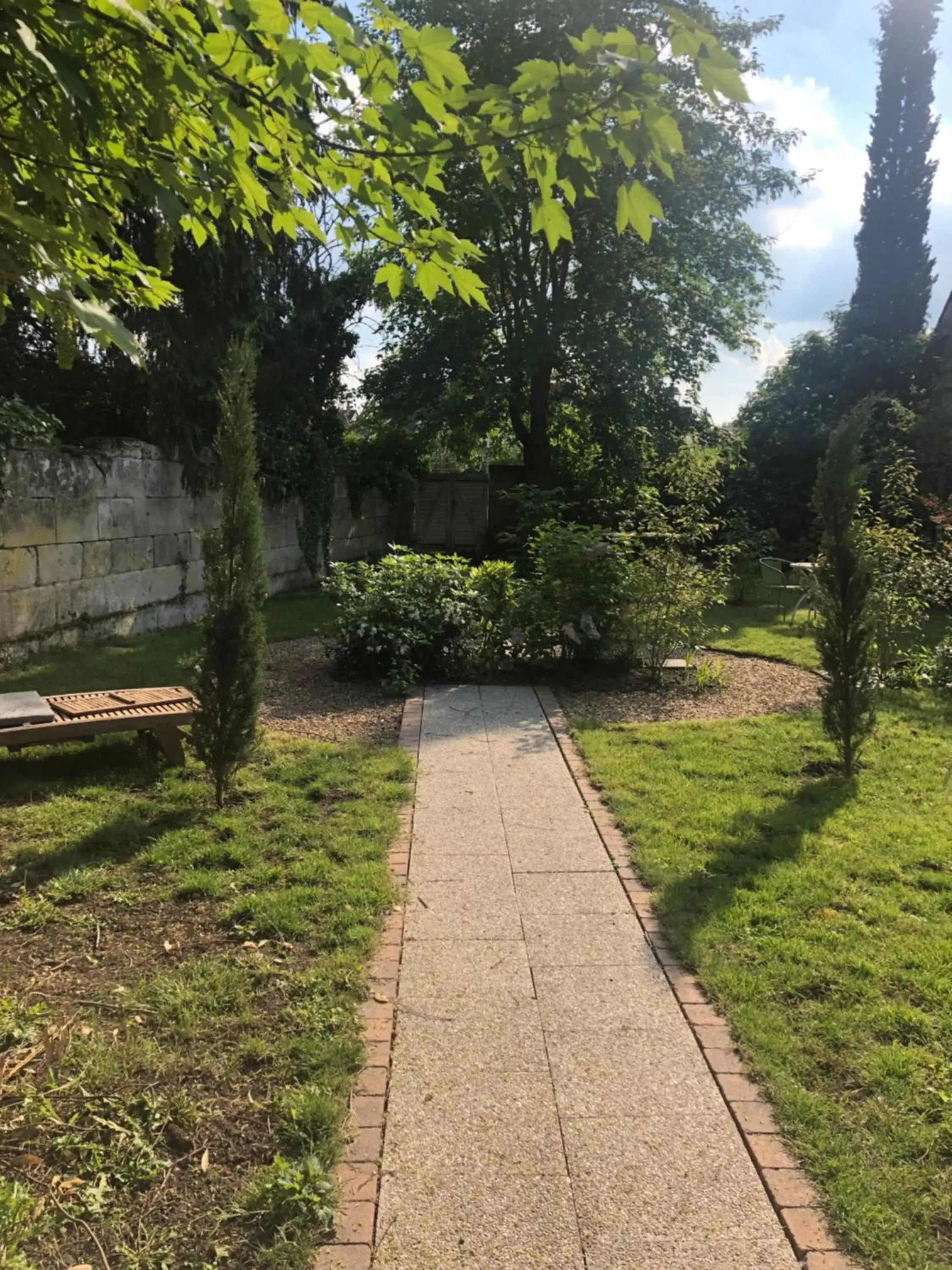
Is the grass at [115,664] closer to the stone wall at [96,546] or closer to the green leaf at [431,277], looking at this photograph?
the stone wall at [96,546]

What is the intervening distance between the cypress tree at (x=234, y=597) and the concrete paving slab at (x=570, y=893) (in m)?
1.69

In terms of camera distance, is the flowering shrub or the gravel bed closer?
the gravel bed

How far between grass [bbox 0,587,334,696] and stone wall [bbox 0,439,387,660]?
0.23 m

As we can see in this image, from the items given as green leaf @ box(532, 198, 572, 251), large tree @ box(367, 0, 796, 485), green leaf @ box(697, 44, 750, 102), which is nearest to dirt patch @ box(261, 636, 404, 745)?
green leaf @ box(532, 198, 572, 251)

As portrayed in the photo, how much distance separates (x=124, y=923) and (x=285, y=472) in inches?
400

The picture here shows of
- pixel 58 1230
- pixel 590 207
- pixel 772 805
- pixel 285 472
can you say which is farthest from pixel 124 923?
pixel 590 207

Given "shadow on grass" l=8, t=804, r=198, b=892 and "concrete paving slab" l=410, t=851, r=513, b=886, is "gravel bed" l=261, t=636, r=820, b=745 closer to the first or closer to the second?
"shadow on grass" l=8, t=804, r=198, b=892

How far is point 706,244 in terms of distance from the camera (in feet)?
49.3

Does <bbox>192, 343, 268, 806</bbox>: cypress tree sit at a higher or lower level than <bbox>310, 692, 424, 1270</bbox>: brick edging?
higher

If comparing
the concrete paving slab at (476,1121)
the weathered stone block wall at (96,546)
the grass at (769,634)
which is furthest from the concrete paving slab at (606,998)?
the grass at (769,634)

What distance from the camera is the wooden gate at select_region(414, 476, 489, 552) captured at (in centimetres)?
1844

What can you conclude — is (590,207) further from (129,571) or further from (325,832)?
(325,832)

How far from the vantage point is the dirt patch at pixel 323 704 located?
20.1 ft

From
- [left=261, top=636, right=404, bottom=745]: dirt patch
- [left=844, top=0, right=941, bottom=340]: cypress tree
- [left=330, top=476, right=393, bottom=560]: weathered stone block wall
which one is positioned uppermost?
[left=844, top=0, right=941, bottom=340]: cypress tree
